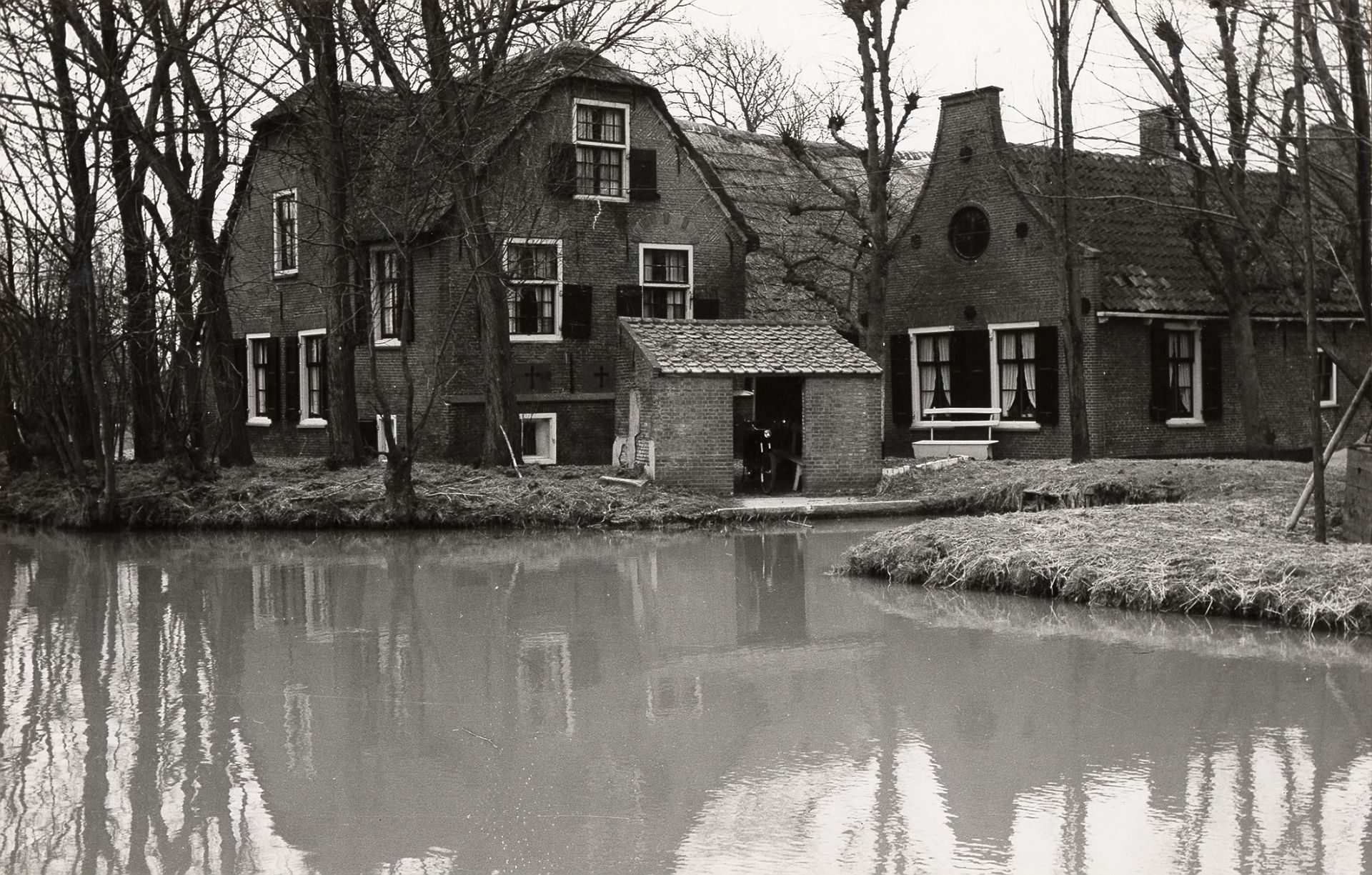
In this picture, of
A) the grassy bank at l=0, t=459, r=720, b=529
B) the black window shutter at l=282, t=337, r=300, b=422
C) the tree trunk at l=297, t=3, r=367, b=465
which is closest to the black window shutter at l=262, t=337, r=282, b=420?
the black window shutter at l=282, t=337, r=300, b=422

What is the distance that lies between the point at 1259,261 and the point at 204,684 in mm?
25347

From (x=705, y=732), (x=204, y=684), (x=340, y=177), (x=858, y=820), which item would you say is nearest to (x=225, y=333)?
(x=340, y=177)

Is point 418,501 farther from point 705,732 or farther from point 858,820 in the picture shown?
point 858,820

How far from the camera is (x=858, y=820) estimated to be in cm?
606

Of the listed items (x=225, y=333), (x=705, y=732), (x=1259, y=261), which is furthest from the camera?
(x=1259, y=261)

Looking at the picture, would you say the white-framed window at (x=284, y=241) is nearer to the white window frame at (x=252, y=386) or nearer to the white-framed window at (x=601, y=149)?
→ the white window frame at (x=252, y=386)

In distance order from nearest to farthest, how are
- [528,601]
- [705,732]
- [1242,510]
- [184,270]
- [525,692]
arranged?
[705,732] → [525,692] → [528,601] → [1242,510] → [184,270]

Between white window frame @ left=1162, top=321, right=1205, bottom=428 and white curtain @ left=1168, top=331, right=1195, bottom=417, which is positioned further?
white window frame @ left=1162, top=321, right=1205, bottom=428

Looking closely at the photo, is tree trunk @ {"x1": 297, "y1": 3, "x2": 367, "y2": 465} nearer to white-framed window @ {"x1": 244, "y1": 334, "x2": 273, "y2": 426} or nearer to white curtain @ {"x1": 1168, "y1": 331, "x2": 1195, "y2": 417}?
white-framed window @ {"x1": 244, "y1": 334, "x2": 273, "y2": 426}

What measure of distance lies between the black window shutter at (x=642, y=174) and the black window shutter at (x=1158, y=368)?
9.83m

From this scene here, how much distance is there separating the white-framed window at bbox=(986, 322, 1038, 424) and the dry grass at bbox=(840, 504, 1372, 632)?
13.2 m

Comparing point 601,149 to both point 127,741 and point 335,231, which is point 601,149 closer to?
point 335,231

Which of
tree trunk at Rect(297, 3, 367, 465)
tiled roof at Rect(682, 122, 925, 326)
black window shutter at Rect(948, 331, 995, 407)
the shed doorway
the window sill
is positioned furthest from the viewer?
tiled roof at Rect(682, 122, 925, 326)

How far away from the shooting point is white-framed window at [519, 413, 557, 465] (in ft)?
87.8
